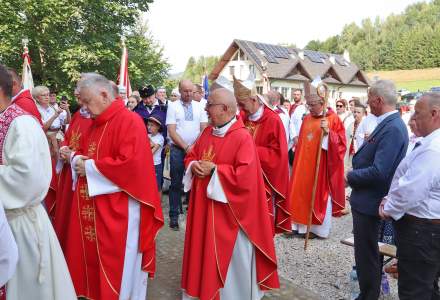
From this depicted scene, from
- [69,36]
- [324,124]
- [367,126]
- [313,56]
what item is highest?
[313,56]

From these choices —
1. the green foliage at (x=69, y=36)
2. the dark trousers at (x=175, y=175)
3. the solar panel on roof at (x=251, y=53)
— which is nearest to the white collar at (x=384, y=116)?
the dark trousers at (x=175, y=175)

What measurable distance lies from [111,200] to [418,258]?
256 cm

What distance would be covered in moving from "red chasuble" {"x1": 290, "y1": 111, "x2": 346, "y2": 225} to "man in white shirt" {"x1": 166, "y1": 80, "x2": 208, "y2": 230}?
1.77 metres

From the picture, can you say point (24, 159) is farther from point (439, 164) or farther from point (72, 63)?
point (72, 63)

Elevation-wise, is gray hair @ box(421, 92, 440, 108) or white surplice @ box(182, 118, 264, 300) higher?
gray hair @ box(421, 92, 440, 108)

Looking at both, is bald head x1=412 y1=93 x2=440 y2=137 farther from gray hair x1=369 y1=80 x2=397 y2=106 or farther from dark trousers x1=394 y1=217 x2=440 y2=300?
dark trousers x1=394 y1=217 x2=440 y2=300

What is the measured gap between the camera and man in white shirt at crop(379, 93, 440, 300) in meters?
2.90

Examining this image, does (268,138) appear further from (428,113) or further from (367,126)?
(367,126)

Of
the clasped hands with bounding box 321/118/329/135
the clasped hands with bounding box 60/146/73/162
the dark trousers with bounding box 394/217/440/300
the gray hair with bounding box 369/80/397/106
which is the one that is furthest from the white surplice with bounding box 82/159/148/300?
the clasped hands with bounding box 321/118/329/135

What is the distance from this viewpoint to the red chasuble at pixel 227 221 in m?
3.73

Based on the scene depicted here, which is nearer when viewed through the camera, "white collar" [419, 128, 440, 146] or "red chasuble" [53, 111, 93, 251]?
"white collar" [419, 128, 440, 146]

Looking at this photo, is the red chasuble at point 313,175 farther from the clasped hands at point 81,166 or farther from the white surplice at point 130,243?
the clasped hands at point 81,166

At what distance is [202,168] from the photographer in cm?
383

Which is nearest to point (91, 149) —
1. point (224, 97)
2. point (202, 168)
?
point (202, 168)
